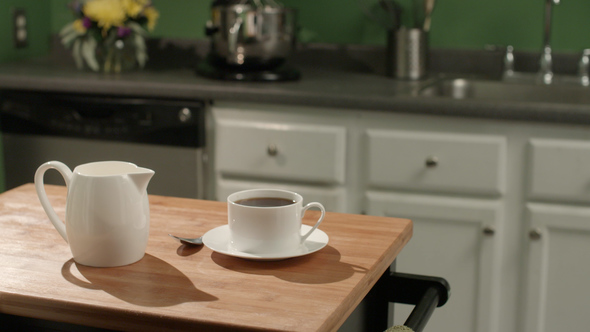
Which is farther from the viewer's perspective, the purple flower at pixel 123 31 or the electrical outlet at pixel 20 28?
the electrical outlet at pixel 20 28

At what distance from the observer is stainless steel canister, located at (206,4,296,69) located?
2.28 metres

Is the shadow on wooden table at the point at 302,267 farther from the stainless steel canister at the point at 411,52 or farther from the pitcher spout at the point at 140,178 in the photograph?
the stainless steel canister at the point at 411,52

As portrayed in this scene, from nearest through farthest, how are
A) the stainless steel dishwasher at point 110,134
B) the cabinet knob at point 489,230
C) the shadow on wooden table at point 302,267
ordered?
the shadow on wooden table at point 302,267 < the cabinet knob at point 489,230 < the stainless steel dishwasher at point 110,134

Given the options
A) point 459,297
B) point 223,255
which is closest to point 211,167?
point 459,297

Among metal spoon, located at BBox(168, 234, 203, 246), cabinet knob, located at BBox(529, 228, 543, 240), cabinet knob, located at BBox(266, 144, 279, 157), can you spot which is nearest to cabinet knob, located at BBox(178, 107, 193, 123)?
cabinet knob, located at BBox(266, 144, 279, 157)

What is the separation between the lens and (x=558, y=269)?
1977 millimetres

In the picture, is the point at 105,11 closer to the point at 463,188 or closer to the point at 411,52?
the point at 411,52

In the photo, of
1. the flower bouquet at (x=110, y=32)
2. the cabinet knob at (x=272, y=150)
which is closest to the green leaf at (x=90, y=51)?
the flower bouquet at (x=110, y=32)

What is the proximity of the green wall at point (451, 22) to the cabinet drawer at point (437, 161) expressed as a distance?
73 centimetres

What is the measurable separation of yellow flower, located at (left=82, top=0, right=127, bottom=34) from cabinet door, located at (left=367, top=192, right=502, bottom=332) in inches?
41.0

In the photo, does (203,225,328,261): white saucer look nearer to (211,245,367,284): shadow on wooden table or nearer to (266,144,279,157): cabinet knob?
(211,245,367,284): shadow on wooden table

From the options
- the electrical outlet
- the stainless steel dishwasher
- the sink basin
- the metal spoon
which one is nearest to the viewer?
the metal spoon

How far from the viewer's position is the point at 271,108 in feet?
7.06

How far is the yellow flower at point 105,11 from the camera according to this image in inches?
94.3
